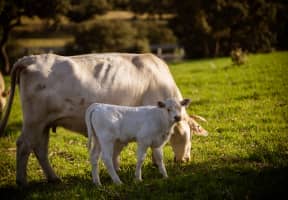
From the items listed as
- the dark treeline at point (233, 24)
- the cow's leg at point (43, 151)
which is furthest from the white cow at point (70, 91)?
the dark treeline at point (233, 24)

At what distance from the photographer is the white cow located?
9281mm

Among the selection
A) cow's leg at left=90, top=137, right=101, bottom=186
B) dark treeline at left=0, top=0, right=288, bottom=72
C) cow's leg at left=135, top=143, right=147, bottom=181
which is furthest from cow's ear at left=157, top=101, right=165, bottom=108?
dark treeline at left=0, top=0, right=288, bottom=72

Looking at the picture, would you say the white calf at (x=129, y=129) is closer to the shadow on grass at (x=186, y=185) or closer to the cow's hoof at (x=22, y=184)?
the shadow on grass at (x=186, y=185)

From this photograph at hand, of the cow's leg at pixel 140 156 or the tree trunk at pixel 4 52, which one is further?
the tree trunk at pixel 4 52

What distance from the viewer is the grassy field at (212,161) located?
7.40 m

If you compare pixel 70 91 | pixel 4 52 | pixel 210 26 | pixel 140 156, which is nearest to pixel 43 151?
pixel 70 91

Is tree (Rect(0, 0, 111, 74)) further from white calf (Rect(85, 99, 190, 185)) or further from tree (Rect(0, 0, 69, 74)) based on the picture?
white calf (Rect(85, 99, 190, 185))

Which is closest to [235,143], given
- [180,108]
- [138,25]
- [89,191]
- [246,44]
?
[180,108]

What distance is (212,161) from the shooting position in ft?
31.0

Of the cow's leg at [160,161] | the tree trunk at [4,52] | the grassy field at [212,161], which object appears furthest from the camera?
the tree trunk at [4,52]

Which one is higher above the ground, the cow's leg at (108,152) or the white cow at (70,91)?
the white cow at (70,91)

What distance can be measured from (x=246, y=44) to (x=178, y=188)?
3257cm

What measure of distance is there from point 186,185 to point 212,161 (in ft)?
6.61

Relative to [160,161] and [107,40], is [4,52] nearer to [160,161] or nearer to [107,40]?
[107,40]
